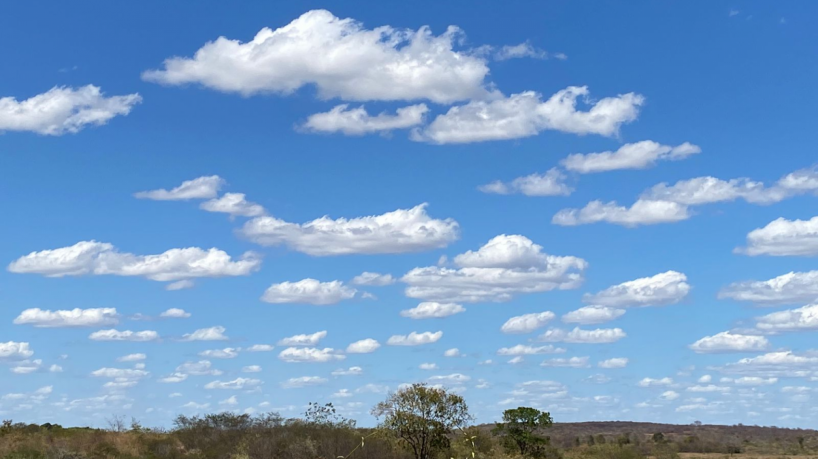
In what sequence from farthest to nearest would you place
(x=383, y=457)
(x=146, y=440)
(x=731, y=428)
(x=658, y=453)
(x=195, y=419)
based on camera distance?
(x=731, y=428)
(x=658, y=453)
(x=195, y=419)
(x=146, y=440)
(x=383, y=457)

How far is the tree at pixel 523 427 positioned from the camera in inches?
2405

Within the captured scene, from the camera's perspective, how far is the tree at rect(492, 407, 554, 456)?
61094mm

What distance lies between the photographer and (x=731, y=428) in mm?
174750

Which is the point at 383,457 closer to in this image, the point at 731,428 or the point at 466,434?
the point at 466,434

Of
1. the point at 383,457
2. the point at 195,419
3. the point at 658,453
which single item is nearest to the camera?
the point at 383,457

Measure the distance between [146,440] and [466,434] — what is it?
29179mm

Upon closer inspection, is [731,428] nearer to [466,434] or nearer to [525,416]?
[525,416]

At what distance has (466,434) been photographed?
50.4 meters

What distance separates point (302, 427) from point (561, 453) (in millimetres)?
21544

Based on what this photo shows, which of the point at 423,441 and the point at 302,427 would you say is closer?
the point at 423,441

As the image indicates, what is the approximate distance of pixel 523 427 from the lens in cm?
6159

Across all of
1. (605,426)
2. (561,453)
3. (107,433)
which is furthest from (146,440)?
(605,426)

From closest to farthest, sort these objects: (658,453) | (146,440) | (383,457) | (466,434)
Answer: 1. (466,434)
2. (383,457)
3. (146,440)
4. (658,453)

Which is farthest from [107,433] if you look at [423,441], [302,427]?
[423,441]
